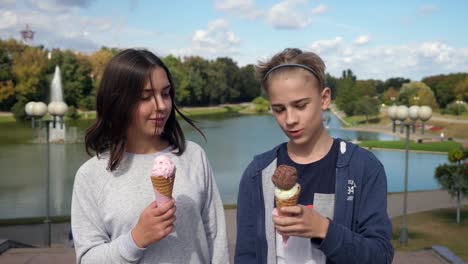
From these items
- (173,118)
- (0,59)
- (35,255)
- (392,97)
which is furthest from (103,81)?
(392,97)

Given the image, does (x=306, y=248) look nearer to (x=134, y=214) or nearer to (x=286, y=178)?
(x=286, y=178)

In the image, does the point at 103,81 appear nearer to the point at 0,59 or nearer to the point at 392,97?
the point at 0,59

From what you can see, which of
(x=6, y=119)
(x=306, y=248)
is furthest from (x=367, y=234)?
(x=6, y=119)

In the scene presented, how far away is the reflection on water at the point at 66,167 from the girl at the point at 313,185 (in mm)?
7407

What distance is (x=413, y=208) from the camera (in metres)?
14.2

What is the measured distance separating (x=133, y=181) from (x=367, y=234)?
996 millimetres

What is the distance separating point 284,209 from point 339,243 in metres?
0.28

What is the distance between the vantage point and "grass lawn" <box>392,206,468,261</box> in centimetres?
1012

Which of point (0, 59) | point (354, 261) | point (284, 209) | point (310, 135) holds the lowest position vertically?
point (354, 261)

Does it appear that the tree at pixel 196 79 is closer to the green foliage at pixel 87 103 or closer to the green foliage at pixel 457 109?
the green foliage at pixel 87 103

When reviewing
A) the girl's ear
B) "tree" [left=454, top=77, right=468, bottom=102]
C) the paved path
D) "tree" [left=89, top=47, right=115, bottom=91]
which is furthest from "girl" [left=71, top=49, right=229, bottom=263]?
"tree" [left=454, top=77, right=468, bottom=102]

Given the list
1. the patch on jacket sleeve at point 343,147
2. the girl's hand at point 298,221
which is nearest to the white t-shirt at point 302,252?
the girl's hand at point 298,221

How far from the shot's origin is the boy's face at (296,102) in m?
1.85

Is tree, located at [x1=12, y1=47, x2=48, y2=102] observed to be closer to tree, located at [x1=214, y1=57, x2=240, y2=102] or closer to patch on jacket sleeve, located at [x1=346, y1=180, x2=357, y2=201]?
tree, located at [x1=214, y1=57, x2=240, y2=102]
